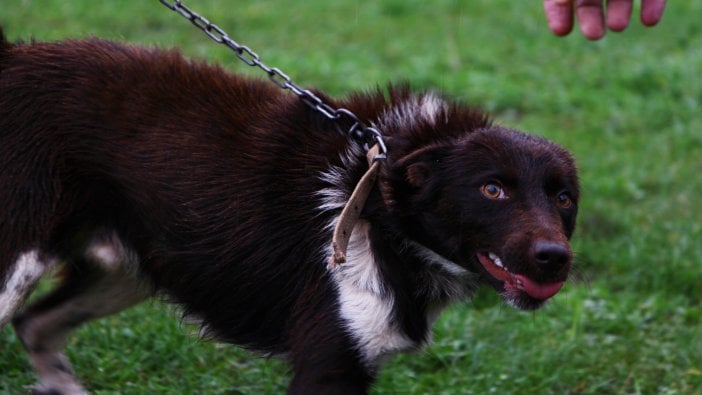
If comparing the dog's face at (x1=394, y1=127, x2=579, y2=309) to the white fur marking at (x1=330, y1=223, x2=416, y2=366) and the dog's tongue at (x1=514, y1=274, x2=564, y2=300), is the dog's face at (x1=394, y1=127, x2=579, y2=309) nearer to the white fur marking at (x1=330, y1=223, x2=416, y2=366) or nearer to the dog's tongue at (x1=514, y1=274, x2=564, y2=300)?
the dog's tongue at (x1=514, y1=274, x2=564, y2=300)

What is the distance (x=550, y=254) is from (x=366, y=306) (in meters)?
0.62

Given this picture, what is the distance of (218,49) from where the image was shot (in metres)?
9.22

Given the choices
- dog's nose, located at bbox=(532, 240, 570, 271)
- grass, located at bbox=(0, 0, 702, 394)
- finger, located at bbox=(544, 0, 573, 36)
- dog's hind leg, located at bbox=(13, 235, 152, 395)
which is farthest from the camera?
grass, located at bbox=(0, 0, 702, 394)

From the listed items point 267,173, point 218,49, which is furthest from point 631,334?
point 218,49

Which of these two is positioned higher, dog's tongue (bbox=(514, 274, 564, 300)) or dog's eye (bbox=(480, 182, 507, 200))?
dog's eye (bbox=(480, 182, 507, 200))


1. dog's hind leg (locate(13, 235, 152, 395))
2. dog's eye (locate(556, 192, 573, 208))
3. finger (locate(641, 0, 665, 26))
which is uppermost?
finger (locate(641, 0, 665, 26))

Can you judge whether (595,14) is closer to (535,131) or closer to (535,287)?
(535,287)

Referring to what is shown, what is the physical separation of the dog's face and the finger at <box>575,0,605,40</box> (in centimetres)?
60

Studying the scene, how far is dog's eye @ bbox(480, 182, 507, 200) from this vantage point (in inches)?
142

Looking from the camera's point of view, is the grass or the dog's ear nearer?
the dog's ear

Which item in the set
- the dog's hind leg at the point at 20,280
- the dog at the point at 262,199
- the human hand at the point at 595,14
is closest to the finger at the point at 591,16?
the human hand at the point at 595,14

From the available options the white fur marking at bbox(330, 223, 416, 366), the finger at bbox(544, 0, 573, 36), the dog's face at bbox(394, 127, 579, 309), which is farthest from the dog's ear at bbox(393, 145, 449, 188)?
the finger at bbox(544, 0, 573, 36)

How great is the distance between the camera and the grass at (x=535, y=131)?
16.0 ft

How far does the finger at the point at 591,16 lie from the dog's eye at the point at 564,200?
74 centimetres
